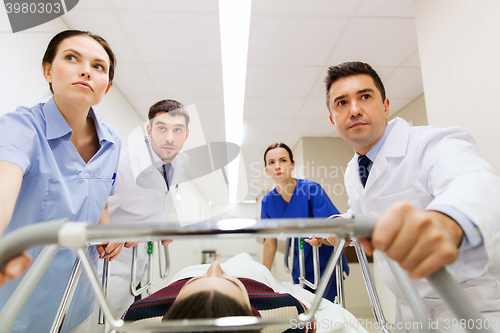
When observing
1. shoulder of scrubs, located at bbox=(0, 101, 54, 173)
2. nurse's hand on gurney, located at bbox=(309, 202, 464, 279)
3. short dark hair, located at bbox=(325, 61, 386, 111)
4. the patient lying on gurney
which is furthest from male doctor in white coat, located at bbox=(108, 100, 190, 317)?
nurse's hand on gurney, located at bbox=(309, 202, 464, 279)

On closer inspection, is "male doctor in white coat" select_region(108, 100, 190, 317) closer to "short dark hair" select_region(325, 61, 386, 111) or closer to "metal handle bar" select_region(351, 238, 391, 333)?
"short dark hair" select_region(325, 61, 386, 111)

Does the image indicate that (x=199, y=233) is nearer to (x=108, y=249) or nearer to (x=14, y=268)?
(x=14, y=268)

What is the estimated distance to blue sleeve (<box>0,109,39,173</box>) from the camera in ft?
2.40

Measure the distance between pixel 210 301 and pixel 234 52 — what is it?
6.76 feet

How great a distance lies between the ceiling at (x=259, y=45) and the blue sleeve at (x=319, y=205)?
3.98ft

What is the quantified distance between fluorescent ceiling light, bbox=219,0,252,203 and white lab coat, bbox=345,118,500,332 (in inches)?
52.4

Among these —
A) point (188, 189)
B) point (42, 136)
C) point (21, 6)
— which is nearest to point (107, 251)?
point (42, 136)

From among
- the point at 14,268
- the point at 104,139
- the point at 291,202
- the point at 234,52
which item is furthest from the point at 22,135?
the point at 291,202

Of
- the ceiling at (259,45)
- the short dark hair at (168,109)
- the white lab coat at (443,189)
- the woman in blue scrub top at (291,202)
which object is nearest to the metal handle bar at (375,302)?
the white lab coat at (443,189)

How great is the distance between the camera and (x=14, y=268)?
401mm

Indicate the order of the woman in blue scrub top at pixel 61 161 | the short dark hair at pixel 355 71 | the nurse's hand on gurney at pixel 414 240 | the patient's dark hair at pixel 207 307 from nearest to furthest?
the nurse's hand on gurney at pixel 414 240 → the patient's dark hair at pixel 207 307 → the woman in blue scrub top at pixel 61 161 → the short dark hair at pixel 355 71

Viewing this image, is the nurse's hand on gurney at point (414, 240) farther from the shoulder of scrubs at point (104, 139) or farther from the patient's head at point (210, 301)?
the shoulder of scrubs at point (104, 139)

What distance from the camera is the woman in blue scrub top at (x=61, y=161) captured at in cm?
85

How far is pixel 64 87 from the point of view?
0.95m
